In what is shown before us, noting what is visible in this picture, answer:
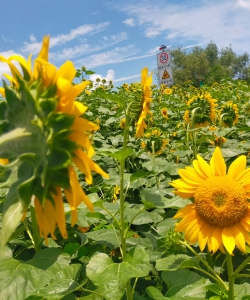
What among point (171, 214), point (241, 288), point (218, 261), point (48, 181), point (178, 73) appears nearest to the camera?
point (48, 181)

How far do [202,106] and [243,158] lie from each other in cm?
181

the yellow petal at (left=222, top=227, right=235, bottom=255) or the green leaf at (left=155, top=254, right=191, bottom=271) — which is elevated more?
the yellow petal at (left=222, top=227, right=235, bottom=255)

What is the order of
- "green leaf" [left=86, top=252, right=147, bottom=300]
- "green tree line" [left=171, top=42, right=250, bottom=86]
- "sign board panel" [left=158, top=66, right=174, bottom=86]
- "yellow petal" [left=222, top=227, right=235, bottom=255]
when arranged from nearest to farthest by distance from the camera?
"green leaf" [left=86, top=252, right=147, bottom=300] < "yellow petal" [left=222, top=227, right=235, bottom=255] < "sign board panel" [left=158, top=66, right=174, bottom=86] < "green tree line" [left=171, top=42, right=250, bottom=86]

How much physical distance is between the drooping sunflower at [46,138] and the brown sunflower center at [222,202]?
602 millimetres

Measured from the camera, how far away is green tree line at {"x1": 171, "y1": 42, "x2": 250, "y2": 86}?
32.3m

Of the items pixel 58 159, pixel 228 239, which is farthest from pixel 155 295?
pixel 58 159

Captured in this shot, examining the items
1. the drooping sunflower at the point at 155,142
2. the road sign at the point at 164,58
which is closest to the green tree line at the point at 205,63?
the road sign at the point at 164,58

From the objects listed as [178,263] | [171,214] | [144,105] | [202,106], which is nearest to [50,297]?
[178,263]

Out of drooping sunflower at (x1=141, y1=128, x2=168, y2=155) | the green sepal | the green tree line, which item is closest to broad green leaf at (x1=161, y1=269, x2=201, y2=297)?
the green sepal

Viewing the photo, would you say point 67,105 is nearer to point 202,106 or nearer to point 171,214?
point 171,214

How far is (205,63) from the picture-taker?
33.2 metres

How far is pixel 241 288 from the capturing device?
113 cm

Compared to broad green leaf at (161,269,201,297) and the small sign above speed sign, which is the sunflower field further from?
the small sign above speed sign

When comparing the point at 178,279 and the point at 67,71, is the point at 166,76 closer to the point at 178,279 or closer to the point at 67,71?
the point at 178,279
